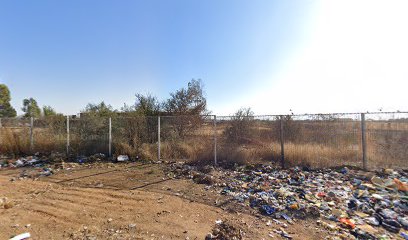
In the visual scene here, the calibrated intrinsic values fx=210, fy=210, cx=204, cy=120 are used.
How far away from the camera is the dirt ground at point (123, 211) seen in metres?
3.32

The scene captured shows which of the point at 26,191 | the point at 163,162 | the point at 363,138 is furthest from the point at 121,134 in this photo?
the point at 363,138

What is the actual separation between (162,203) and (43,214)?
7.13ft

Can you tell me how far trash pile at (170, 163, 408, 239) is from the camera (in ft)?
12.3

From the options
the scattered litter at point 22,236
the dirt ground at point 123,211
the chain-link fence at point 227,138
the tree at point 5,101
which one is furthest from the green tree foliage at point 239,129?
the tree at point 5,101

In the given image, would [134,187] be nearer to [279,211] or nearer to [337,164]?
[279,211]

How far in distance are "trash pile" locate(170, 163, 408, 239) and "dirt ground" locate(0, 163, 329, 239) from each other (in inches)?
14.0

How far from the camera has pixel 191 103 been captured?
13.6 meters

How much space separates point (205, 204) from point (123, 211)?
163 centimetres

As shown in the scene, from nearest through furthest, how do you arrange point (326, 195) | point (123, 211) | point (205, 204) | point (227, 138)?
point (123, 211) < point (205, 204) < point (326, 195) < point (227, 138)

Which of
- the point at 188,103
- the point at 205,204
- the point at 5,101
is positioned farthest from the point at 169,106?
the point at 5,101

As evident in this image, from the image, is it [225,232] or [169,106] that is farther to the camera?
[169,106]

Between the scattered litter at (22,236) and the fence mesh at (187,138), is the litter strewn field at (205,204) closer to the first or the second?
the scattered litter at (22,236)

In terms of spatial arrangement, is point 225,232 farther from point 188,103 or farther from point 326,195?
point 188,103

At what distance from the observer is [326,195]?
4980 mm
